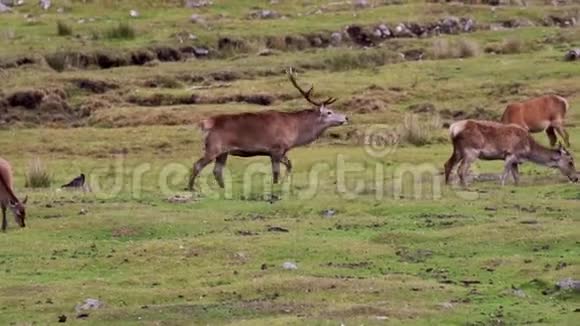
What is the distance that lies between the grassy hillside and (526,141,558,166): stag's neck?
1.23 feet

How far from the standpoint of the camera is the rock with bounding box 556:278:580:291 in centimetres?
1399

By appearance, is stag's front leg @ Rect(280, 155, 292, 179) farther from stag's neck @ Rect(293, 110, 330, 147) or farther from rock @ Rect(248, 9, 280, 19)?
rock @ Rect(248, 9, 280, 19)

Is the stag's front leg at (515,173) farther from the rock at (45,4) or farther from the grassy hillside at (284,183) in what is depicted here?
the rock at (45,4)

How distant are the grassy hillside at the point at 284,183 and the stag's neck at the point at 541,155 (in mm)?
376

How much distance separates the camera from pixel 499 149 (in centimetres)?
2156

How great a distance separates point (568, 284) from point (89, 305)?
457 cm

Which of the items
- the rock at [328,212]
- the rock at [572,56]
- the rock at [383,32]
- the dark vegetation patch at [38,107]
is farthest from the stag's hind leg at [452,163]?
the rock at [383,32]

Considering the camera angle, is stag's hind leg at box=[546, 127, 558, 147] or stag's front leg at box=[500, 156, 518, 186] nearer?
stag's front leg at box=[500, 156, 518, 186]

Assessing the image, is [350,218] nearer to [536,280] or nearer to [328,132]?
[536,280]

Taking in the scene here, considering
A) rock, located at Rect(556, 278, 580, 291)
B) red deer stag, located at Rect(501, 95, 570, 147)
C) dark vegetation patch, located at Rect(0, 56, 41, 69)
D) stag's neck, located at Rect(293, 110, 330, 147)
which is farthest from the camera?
dark vegetation patch, located at Rect(0, 56, 41, 69)

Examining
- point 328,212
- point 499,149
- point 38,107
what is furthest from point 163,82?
point 328,212

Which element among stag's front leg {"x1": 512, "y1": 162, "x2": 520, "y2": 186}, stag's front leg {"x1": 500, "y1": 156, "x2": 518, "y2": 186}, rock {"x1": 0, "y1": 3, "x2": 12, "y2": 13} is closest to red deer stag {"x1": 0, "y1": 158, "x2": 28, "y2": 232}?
stag's front leg {"x1": 500, "y1": 156, "x2": 518, "y2": 186}

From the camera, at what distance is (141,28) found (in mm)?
36250

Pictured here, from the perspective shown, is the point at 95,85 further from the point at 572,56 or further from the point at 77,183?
the point at 572,56
